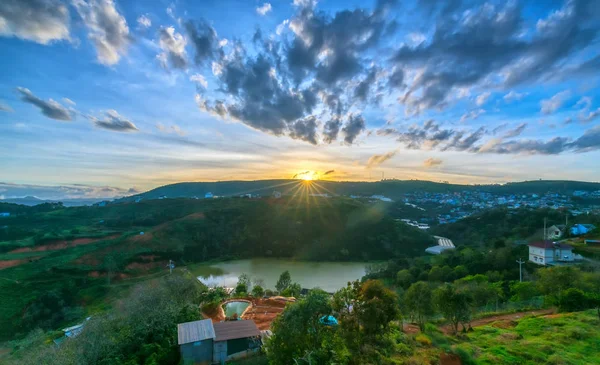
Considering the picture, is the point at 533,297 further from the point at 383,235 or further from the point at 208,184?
the point at 208,184

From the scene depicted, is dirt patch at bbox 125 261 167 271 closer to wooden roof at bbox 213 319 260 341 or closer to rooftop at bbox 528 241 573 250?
wooden roof at bbox 213 319 260 341

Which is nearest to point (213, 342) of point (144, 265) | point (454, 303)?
point (454, 303)

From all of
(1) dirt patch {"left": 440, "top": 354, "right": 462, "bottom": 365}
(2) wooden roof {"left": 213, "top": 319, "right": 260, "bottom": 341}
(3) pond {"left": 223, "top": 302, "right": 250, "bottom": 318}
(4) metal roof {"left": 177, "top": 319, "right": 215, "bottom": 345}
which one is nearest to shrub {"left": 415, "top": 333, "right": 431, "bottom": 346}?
(1) dirt patch {"left": 440, "top": 354, "right": 462, "bottom": 365}

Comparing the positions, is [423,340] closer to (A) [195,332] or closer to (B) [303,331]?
(B) [303,331]

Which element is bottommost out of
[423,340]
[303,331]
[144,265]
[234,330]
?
[144,265]

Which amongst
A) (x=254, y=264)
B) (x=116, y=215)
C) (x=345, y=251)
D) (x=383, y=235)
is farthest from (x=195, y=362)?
(x=116, y=215)

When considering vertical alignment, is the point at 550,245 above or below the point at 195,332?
above
